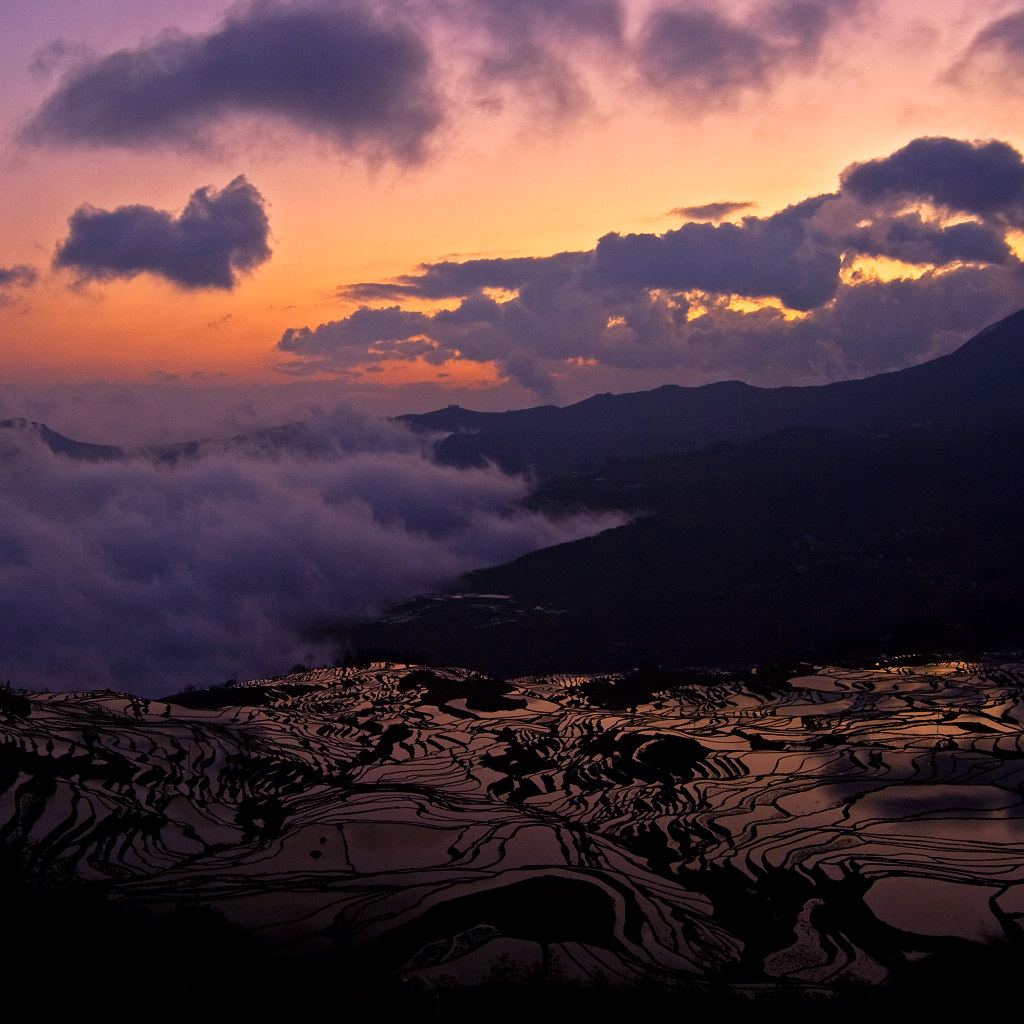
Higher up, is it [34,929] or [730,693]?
[34,929]

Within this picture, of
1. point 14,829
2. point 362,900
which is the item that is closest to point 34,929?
point 14,829

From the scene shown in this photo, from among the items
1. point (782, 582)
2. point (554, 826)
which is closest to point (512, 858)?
point (554, 826)

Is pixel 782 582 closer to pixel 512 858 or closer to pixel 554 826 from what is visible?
pixel 554 826

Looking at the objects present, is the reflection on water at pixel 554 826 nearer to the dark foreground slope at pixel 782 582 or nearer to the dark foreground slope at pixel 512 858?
the dark foreground slope at pixel 512 858

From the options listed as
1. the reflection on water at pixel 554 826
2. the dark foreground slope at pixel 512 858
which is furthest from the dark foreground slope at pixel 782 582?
the dark foreground slope at pixel 512 858

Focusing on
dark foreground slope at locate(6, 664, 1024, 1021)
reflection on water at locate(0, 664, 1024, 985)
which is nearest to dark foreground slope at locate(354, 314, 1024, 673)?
reflection on water at locate(0, 664, 1024, 985)

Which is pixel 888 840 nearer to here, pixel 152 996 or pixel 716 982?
→ pixel 716 982
